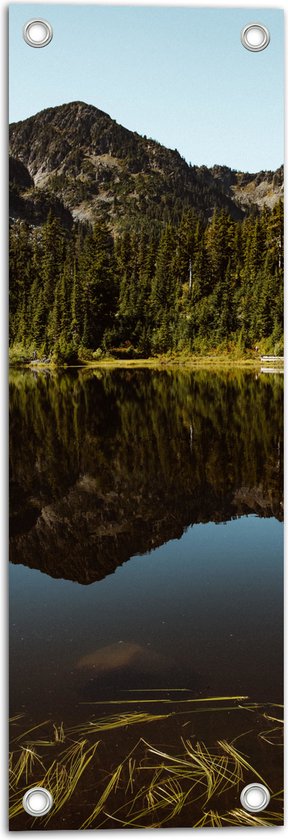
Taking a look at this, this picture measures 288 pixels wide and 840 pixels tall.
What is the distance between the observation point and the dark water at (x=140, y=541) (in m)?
3.28

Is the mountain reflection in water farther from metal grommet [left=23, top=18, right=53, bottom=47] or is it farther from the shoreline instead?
metal grommet [left=23, top=18, right=53, bottom=47]

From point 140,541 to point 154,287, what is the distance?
6.27 feet

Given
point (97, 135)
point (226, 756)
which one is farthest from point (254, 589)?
point (97, 135)

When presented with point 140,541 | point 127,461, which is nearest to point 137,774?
point 140,541

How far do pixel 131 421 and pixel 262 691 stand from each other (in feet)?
6.61

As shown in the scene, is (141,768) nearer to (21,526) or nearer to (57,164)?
(21,526)

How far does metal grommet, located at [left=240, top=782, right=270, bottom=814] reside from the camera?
3068 millimetres

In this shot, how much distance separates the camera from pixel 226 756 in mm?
3074

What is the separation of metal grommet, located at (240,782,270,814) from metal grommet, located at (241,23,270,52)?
370 cm

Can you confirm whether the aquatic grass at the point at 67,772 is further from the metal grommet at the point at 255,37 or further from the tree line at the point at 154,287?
the metal grommet at the point at 255,37

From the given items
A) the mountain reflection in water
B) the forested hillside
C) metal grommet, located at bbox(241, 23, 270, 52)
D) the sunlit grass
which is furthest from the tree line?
the sunlit grass

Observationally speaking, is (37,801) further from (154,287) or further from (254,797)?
(154,287)

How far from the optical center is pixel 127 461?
4.27m

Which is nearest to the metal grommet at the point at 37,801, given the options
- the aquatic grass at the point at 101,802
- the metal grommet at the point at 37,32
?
the aquatic grass at the point at 101,802
